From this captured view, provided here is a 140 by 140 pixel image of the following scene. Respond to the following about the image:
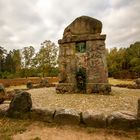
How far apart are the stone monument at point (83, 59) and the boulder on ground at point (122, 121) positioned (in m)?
5.69

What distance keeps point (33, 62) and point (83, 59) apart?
27.1 m

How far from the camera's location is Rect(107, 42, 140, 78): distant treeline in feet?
136

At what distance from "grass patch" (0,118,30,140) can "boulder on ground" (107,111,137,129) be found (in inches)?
93.2

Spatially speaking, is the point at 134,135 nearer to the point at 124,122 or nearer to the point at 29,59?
the point at 124,122

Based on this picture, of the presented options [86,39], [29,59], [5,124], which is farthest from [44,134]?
[29,59]

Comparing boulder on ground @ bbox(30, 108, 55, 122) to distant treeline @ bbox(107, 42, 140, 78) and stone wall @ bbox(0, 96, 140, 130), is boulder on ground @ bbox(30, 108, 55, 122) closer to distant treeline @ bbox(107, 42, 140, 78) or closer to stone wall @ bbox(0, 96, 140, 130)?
stone wall @ bbox(0, 96, 140, 130)

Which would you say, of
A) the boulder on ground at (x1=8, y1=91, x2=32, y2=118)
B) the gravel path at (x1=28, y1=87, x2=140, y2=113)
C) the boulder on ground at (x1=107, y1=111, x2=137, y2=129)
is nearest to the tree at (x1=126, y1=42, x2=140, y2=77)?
the gravel path at (x1=28, y1=87, x2=140, y2=113)

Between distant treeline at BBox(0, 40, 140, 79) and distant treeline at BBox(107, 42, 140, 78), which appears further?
distant treeline at BBox(107, 42, 140, 78)

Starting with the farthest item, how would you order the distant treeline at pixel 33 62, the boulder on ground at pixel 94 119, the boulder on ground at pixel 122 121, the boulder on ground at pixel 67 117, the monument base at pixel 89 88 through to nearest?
the distant treeline at pixel 33 62 → the monument base at pixel 89 88 → the boulder on ground at pixel 67 117 → the boulder on ground at pixel 94 119 → the boulder on ground at pixel 122 121

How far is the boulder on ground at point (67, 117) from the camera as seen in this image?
5875 mm

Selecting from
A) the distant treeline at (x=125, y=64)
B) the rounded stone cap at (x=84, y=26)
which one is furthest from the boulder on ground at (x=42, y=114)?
the distant treeline at (x=125, y=64)

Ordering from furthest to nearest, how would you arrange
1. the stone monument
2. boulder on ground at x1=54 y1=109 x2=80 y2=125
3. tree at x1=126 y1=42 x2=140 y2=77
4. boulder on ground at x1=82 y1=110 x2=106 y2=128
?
tree at x1=126 y1=42 x2=140 y2=77
the stone monument
boulder on ground at x1=54 y1=109 x2=80 y2=125
boulder on ground at x1=82 y1=110 x2=106 y2=128

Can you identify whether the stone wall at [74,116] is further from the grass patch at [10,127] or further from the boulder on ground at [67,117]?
the grass patch at [10,127]

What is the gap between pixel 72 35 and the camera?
12422 mm
